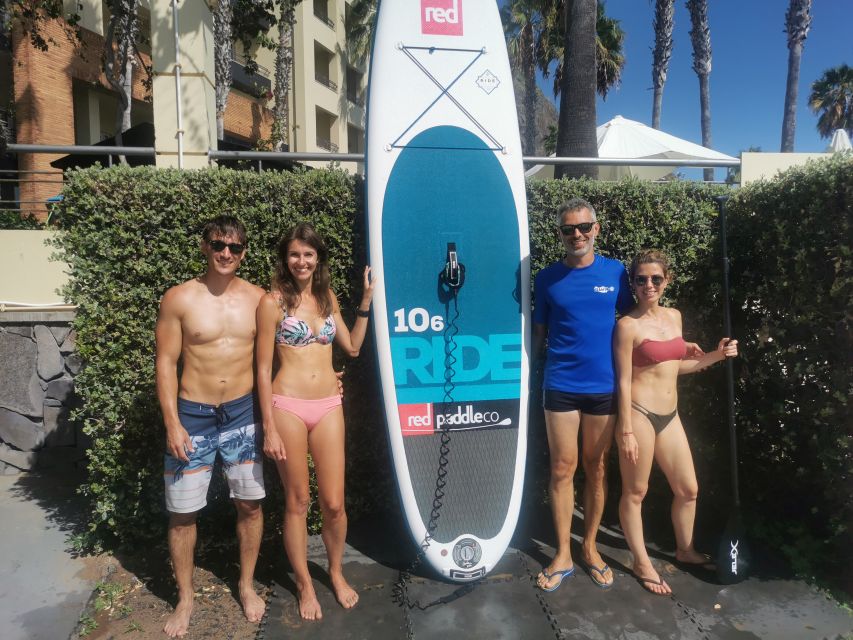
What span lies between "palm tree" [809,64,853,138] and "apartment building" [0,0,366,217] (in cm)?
2235

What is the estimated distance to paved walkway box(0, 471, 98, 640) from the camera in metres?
2.54

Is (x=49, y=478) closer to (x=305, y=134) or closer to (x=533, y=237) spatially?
(x=533, y=237)

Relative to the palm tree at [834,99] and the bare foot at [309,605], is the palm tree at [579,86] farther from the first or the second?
the palm tree at [834,99]

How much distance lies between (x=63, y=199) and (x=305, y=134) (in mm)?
17338

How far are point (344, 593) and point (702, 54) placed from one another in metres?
19.8

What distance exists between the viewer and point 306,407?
2.44 meters

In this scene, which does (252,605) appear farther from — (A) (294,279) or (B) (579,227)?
(B) (579,227)

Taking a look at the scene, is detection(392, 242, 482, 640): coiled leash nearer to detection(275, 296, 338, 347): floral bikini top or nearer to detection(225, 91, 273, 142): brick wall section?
detection(275, 296, 338, 347): floral bikini top

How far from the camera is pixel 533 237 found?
130 inches

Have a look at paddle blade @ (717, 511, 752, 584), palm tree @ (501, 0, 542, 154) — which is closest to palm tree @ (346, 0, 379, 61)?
palm tree @ (501, 0, 542, 154)

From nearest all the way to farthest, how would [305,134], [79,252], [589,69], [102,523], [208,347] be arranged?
[208,347], [79,252], [102,523], [589,69], [305,134]

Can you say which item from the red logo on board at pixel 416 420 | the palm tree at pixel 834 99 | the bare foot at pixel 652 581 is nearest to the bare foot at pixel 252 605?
Result: the red logo on board at pixel 416 420

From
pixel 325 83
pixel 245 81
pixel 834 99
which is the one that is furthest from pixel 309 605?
pixel 834 99

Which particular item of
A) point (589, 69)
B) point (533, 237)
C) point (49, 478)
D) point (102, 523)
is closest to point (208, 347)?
point (102, 523)
